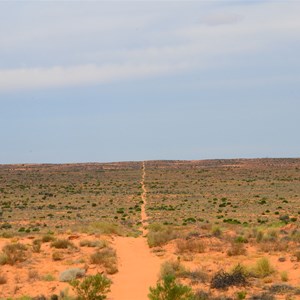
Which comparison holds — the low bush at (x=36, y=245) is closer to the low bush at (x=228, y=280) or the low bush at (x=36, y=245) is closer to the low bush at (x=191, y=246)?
the low bush at (x=191, y=246)

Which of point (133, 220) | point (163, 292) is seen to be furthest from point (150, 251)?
point (133, 220)

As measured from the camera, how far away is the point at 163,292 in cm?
1395

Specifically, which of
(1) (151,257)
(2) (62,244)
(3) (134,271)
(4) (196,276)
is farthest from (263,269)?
(2) (62,244)

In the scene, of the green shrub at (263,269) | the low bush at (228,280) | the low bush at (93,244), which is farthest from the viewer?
the low bush at (93,244)

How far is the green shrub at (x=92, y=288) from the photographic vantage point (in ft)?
49.1

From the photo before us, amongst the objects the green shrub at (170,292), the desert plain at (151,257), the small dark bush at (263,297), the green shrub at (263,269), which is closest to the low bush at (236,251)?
the desert plain at (151,257)

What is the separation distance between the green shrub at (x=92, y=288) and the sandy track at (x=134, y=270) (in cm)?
90

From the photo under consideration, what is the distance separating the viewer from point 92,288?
15.2 meters

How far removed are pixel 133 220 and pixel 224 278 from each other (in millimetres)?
19723

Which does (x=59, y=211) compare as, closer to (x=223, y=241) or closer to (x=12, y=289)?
(x=223, y=241)

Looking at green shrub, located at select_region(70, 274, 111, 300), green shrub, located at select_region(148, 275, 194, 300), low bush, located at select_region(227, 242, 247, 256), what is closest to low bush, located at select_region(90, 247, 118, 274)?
green shrub, located at select_region(70, 274, 111, 300)

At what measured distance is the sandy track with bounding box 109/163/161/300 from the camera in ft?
54.4

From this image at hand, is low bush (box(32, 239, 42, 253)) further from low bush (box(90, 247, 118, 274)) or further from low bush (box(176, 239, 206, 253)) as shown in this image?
low bush (box(176, 239, 206, 253))

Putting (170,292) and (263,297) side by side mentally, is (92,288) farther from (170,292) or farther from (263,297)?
(263,297)
